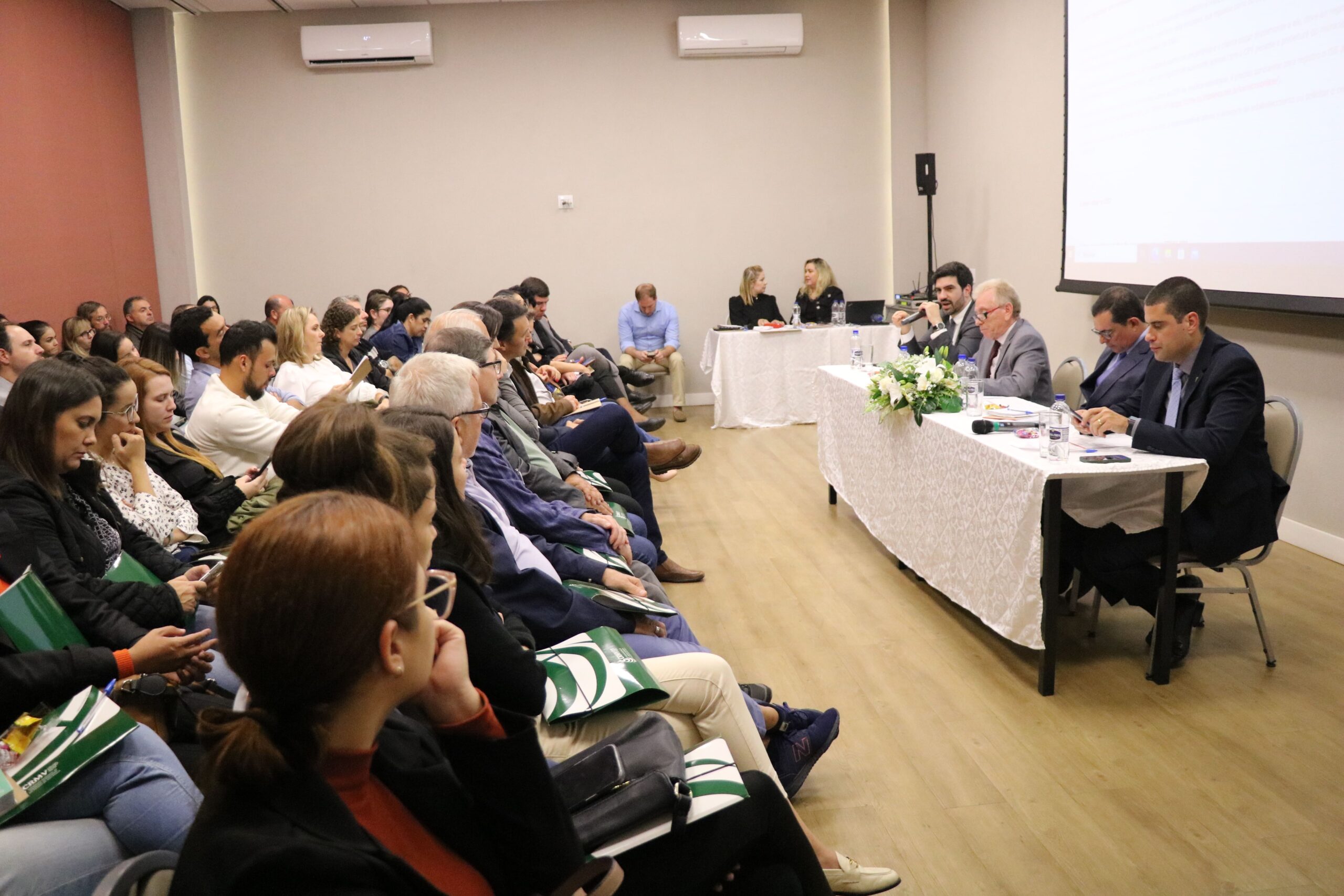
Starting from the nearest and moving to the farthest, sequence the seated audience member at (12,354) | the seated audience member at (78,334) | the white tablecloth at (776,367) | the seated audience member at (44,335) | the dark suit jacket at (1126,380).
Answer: the dark suit jacket at (1126,380), the seated audience member at (12,354), the seated audience member at (44,335), the seated audience member at (78,334), the white tablecloth at (776,367)

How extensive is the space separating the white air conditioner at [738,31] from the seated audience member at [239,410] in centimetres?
632

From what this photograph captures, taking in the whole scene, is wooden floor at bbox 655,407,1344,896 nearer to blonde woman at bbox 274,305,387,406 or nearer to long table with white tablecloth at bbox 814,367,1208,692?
long table with white tablecloth at bbox 814,367,1208,692

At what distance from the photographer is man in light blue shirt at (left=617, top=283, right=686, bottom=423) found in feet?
30.2

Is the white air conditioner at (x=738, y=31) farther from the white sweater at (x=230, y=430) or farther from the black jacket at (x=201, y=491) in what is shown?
the black jacket at (x=201, y=491)

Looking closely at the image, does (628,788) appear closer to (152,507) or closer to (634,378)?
(152,507)

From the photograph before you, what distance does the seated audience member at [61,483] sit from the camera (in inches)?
86.0

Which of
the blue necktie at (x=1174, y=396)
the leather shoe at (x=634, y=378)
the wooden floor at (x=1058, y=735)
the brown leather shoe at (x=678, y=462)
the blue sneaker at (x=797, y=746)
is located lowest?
the wooden floor at (x=1058, y=735)

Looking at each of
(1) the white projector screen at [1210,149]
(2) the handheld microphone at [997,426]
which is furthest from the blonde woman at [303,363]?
(1) the white projector screen at [1210,149]

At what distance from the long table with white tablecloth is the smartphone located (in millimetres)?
29

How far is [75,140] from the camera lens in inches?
300

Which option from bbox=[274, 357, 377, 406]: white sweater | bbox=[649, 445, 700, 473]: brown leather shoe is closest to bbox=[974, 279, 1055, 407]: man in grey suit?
bbox=[649, 445, 700, 473]: brown leather shoe

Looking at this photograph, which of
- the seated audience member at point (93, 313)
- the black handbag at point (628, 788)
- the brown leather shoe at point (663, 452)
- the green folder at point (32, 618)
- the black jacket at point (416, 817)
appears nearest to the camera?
the black jacket at point (416, 817)

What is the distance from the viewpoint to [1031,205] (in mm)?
7207

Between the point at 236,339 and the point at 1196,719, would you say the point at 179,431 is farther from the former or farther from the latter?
the point at 1196,719
